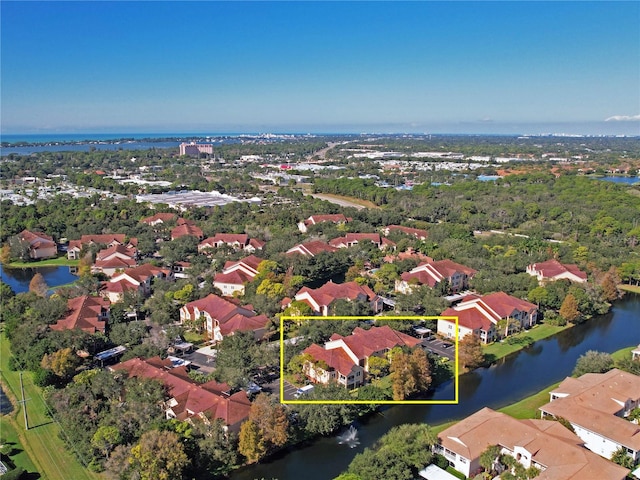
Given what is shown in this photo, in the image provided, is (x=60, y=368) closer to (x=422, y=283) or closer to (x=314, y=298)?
(x=314, y=298)

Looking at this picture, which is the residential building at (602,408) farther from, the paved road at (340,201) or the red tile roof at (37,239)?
the paved road at (340,201)

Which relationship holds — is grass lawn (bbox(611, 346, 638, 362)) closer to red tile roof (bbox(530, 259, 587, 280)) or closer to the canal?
the canal

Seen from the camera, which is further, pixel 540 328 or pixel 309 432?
pixel 540 328

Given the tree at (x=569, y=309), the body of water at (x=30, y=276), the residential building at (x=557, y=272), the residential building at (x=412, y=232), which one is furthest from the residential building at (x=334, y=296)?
the body of water at (x=30, y=276)

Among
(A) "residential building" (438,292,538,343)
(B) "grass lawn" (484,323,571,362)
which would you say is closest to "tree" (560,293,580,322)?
(B) "grass lawn" (484,323,571,362)

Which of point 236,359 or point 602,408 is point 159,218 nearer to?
point 236,359

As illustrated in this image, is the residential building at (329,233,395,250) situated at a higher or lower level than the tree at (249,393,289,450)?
higher

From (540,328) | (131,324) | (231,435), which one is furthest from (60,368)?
(540,328)

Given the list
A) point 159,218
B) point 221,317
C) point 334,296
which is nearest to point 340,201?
point 159,218
